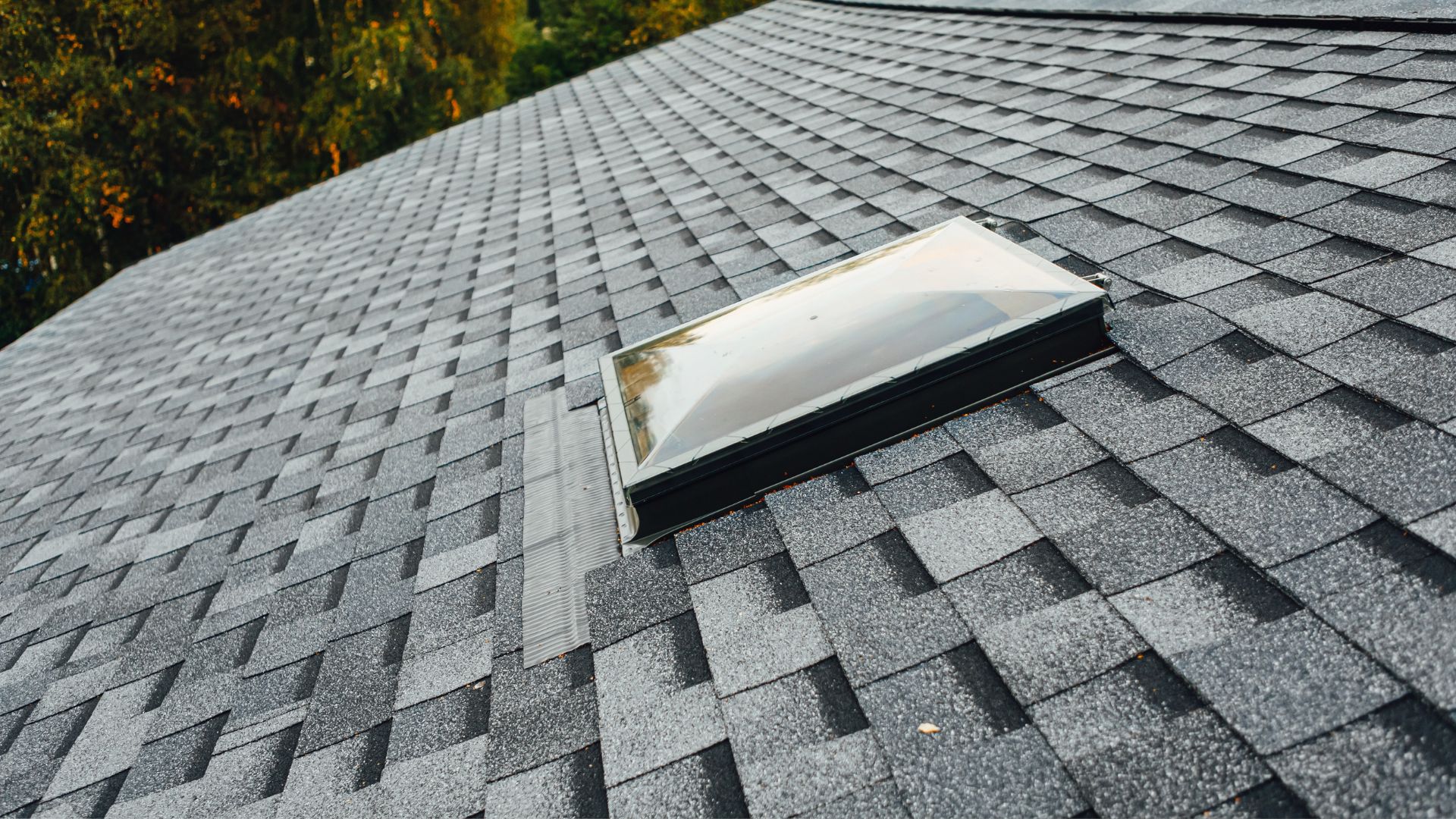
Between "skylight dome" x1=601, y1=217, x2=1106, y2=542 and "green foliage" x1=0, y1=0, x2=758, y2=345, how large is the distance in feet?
79.1

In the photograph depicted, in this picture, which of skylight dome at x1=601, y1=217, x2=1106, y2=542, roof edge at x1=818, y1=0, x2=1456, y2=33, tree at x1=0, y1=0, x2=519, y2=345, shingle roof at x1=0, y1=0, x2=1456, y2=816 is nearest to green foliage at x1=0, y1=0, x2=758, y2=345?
tree at x1=0, y1=0, x2=519, y2=345

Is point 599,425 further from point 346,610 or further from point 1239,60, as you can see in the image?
point 1239,60

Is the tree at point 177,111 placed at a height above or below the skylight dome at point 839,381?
above

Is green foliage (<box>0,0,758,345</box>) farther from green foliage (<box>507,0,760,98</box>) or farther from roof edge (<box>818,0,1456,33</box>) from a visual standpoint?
roof edge (<box>818,0,1456,33</box>)

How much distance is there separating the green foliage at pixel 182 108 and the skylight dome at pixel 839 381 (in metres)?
24.1

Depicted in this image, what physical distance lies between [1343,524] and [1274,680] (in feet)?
1.49

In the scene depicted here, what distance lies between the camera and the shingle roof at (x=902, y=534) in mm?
1509

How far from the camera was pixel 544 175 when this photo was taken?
7.99 m

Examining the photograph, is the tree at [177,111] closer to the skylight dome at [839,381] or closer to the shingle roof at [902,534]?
the shingle roof at [902,534]

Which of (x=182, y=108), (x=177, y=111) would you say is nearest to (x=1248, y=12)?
(x=182, y=108)

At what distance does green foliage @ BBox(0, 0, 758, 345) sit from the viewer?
67.7 ft

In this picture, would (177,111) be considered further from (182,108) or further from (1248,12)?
(1248,12)

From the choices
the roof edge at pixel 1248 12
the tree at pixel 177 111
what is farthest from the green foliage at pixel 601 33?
the roof edge at pixel 1248 12

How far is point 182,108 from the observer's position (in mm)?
21766
